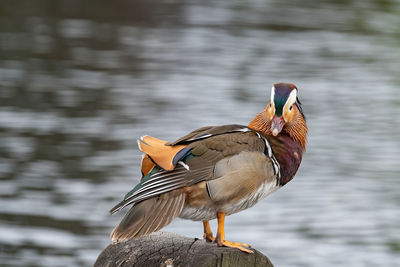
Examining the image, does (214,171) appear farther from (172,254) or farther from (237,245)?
(172,254)

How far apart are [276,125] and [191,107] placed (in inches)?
204

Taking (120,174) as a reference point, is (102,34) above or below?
above

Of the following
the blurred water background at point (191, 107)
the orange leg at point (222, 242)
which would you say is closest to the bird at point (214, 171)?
the orange leg at point (222, 242)

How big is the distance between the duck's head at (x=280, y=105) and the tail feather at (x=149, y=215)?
0.57 metres

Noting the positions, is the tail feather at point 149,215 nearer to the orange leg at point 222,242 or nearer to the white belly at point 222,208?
the white belly at point 222,208

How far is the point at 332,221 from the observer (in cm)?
644

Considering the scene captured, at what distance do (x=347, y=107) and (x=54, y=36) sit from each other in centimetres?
461

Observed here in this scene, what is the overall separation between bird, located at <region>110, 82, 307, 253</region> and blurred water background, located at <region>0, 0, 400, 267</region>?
8.01ft

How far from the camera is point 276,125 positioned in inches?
133

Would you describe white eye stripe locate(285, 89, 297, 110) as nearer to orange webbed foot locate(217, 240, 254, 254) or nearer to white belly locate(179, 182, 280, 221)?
white belly locate(179, 182, 280, 221)

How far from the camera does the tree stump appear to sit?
2.80 m

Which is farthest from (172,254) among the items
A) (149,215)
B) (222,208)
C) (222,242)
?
(222,208)

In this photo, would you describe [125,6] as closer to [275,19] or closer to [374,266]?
[275,19]

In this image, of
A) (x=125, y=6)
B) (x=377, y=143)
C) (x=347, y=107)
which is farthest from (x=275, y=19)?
(x=377, y=143)
